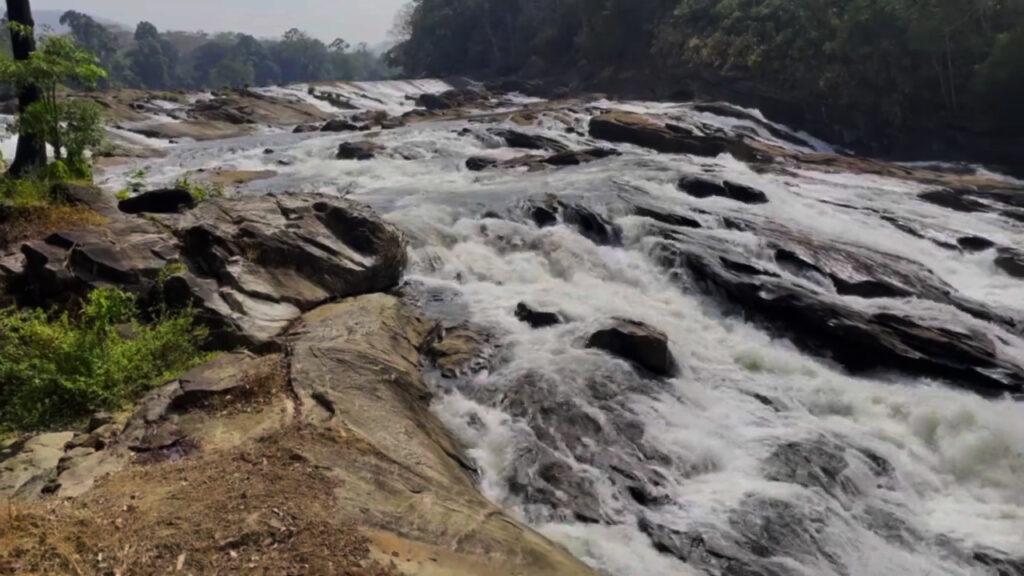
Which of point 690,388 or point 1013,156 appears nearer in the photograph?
point 690,388

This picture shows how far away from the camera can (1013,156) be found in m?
31.3

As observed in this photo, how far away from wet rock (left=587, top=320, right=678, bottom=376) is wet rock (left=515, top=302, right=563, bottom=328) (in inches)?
37.6

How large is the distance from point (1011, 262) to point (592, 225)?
8774mm

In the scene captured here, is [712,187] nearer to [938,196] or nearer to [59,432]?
[938,196]

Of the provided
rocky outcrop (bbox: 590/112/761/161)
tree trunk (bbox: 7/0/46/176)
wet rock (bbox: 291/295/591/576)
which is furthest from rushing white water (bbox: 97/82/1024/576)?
rocky outcrop (bbox: 590/112/761/161)

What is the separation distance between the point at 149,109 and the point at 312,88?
15.2 meters

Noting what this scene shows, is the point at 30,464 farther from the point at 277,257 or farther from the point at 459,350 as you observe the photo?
the point at 459,350

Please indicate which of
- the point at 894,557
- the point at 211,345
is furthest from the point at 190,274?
the point at 894,557

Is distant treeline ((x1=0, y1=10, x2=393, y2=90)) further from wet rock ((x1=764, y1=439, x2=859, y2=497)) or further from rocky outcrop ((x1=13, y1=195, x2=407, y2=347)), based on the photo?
wet rock ((x1=764, y1=439, x2=859, y2=497))

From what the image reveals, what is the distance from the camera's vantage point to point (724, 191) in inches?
720

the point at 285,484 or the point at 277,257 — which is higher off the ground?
the point at 277,257

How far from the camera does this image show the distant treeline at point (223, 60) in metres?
114

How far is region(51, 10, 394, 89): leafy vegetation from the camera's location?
114m

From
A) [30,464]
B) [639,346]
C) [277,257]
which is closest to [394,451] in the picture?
[30,464]
